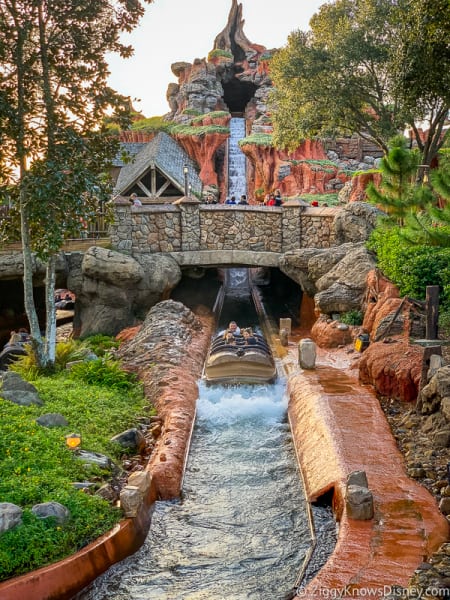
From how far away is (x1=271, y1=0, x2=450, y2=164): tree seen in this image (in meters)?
22.9

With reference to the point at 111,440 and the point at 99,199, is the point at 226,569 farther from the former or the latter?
the point at 99,199

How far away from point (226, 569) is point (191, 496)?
6.64 ft

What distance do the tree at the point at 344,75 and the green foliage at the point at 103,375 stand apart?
14.4m

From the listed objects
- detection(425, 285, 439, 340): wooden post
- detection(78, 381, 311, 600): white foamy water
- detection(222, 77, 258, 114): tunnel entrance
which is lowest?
detection(78, 381, 311, 600): white foamy water

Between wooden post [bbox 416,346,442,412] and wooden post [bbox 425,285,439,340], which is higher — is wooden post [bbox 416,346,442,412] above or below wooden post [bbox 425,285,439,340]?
below

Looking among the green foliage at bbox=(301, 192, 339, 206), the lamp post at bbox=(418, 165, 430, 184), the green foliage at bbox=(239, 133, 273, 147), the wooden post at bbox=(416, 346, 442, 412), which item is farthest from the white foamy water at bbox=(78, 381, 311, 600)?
the green foliage at bbox=(239, 133, 273, 147)

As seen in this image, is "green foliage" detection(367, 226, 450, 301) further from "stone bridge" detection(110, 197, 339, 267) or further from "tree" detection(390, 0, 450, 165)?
"stone bridge" detection(110, 197, 339, 267)

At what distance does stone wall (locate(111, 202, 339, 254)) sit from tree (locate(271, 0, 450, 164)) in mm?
5142

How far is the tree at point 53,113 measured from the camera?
13508 mm

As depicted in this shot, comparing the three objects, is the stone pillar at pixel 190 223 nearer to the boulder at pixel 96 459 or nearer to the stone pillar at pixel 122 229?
the stone pillar at pixel 122 229

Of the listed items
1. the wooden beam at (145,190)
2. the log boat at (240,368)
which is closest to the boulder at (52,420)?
the log boat at (240,368)

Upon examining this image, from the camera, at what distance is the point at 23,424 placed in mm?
10047

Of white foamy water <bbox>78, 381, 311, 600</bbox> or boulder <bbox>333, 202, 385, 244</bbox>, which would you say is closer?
white foamy water <bbox>78, 381, 311, 600</bbox>

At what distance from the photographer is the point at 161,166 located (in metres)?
34.2
